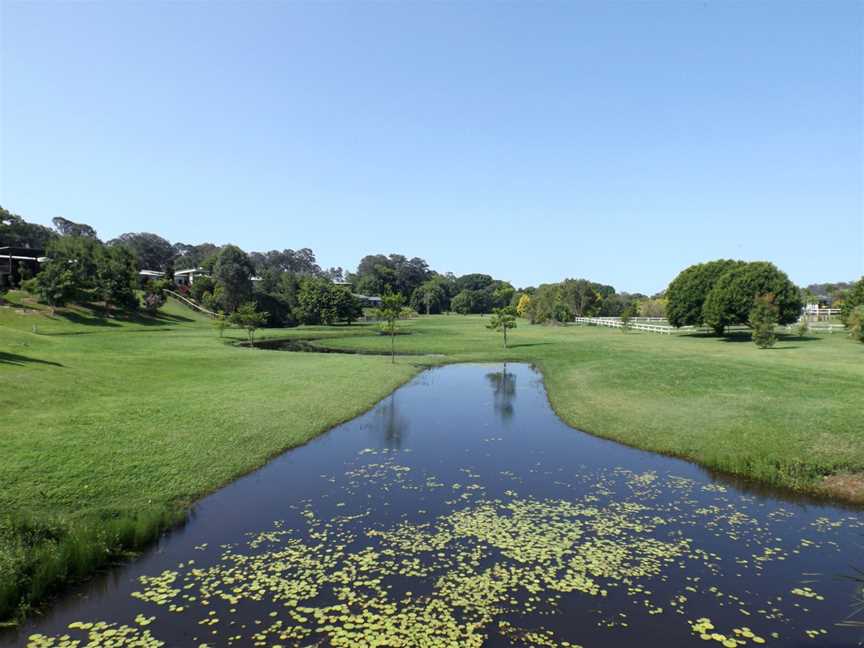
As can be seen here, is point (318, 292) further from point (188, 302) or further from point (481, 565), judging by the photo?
point (481, 565)

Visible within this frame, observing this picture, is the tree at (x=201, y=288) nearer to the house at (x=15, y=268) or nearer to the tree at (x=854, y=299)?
the house at (x=15, y=268)

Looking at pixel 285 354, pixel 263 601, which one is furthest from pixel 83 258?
pixel 263 601

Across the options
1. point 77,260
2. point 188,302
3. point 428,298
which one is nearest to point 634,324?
point 188,302

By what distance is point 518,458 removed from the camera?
68.0ft

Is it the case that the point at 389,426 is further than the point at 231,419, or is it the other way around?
the point at 389,426

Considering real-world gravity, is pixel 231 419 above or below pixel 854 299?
below

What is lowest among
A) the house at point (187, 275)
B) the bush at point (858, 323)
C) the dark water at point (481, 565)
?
the dark water at point (481, 565)

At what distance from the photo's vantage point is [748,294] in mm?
64500

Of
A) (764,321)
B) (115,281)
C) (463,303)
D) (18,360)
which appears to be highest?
(463,303)

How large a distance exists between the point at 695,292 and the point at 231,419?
2856 inches

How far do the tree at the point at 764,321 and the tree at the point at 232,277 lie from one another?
87265 millimetres

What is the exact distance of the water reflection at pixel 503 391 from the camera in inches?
1169

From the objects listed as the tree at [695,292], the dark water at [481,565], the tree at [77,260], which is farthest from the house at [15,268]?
the tree at [695,292]

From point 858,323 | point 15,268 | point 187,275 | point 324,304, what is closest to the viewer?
point 858,323
